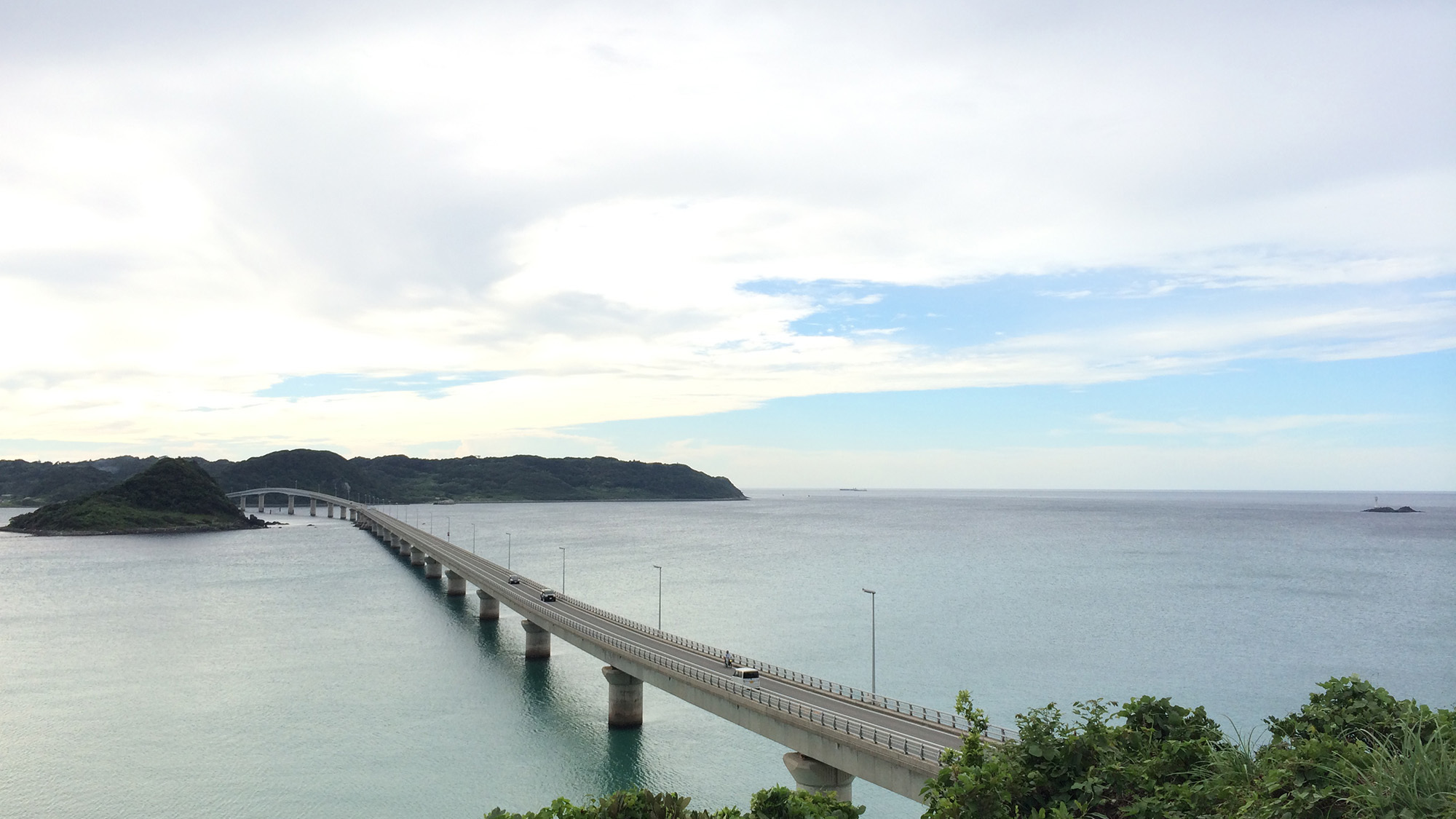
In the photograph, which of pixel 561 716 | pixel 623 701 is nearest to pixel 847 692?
pixel 623 701

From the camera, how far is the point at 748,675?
51.4 m

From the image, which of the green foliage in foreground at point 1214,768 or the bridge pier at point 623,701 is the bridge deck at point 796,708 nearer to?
the bridge pier at point 623,701

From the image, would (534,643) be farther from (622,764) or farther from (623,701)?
(622,764)

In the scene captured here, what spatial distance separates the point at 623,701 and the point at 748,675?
47.4 feet

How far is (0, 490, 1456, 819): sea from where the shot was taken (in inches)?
2051

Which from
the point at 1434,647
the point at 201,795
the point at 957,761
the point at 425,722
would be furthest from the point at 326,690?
the point at 1434,647

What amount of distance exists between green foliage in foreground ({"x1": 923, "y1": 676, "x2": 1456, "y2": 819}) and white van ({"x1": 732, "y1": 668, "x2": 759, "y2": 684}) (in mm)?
29141

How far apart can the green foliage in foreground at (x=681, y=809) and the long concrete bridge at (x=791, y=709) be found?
31.4 feet

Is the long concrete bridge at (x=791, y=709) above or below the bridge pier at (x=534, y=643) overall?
above

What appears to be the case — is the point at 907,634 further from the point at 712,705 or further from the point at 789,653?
the point at 712,705

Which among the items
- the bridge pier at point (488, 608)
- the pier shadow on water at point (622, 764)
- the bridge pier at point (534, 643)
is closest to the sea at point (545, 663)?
the pier shadow on water at point (622, 764)

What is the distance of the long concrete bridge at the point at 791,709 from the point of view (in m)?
36.8

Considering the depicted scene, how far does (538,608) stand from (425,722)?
20040mm

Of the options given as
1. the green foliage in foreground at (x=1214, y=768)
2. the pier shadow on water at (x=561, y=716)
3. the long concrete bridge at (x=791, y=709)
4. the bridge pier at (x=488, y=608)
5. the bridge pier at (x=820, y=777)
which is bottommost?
the pier shadow on water at (x=561, y=716)
